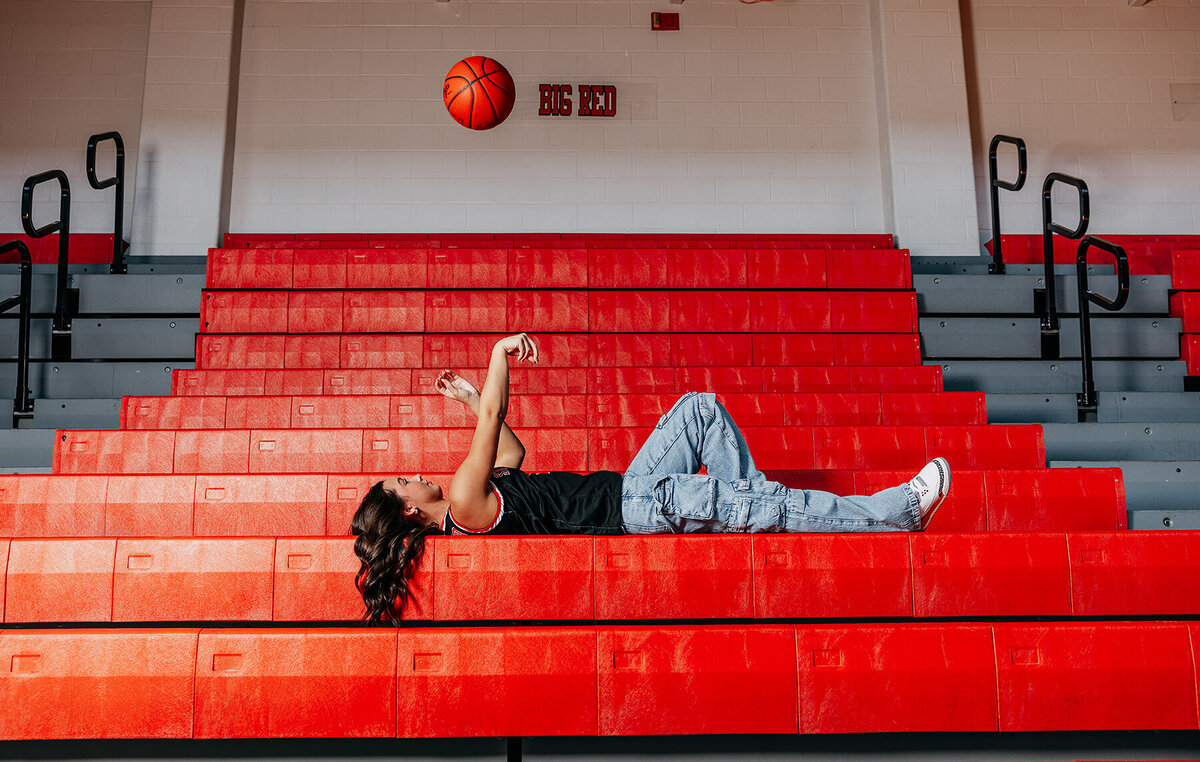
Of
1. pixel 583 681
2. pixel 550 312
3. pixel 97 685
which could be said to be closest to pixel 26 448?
pixel 97 685

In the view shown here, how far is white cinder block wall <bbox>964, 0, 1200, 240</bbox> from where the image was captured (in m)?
4.84

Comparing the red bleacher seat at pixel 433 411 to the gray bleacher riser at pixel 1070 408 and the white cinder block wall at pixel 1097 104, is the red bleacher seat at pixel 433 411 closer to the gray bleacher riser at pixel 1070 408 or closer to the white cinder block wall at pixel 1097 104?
the gray bleacher riser at pixel 1070 408

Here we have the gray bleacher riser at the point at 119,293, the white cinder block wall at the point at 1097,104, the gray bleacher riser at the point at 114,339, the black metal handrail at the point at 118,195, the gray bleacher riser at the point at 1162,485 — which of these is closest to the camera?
the gray bleacher riser at the point at 1162,485

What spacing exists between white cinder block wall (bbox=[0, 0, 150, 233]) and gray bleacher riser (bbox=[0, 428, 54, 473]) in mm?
1905

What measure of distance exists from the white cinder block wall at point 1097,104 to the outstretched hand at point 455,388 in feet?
11.8

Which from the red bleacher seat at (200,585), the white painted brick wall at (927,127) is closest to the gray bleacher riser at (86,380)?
the red bleacher seat at (200,585)

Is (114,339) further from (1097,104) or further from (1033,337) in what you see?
(1097,104)

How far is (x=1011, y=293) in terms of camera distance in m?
3.96

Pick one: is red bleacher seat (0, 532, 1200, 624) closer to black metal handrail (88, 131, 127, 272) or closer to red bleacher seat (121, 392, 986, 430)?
red bleacher seat (121, 392, 986, 430)

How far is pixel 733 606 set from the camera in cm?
204

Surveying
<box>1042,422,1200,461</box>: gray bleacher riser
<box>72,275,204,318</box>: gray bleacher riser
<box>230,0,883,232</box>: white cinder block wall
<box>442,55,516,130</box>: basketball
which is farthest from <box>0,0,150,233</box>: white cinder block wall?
<box>1042,422,1200,461</box>: gray bleacher riser

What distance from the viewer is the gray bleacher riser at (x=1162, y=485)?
290 cm

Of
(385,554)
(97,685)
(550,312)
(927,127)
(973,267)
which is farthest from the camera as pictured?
(927,127)

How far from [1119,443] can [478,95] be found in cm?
279
